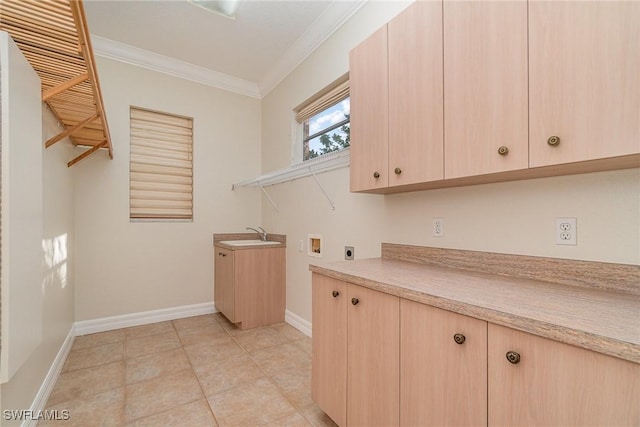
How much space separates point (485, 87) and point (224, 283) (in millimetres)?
2898

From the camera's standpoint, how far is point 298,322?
292 centimetres

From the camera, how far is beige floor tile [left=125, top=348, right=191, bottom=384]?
2.08 metres

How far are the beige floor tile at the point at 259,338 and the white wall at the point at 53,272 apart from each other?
133cm

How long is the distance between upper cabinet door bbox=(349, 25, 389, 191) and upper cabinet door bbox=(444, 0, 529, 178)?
0.37 m

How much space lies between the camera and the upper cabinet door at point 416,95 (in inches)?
52.1

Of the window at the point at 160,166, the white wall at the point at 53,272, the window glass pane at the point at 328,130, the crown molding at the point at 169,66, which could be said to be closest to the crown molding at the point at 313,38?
the crown molding at the point at 169,66

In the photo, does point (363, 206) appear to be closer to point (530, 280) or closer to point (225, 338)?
point (530, 280)

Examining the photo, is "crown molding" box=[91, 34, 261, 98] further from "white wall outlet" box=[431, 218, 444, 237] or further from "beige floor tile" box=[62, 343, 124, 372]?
"white wall outlet" box=[431, 218, 444, 237]

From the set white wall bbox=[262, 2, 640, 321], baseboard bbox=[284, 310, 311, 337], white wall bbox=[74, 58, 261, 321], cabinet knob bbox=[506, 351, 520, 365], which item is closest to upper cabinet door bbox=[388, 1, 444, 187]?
white wall bbox=[262, 2, 640, 321]

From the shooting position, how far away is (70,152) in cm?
261

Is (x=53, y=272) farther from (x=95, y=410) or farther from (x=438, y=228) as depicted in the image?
(x=438, y=228)

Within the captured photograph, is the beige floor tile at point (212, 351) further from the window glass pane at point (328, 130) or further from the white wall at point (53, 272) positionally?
the window glass pane at point (328, 130)

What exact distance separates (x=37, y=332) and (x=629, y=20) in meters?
2.43

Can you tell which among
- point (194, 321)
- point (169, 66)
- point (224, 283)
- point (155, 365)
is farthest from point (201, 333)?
point (169, 66)
